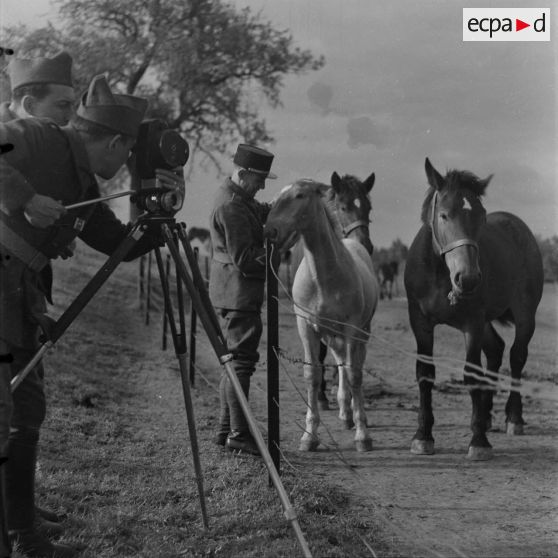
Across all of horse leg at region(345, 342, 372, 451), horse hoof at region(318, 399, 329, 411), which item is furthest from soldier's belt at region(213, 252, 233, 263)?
horse hoof at region(318, 399, 329, 411)

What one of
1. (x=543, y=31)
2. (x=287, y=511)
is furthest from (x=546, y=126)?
(x=287, y=511)

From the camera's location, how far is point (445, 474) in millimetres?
5012

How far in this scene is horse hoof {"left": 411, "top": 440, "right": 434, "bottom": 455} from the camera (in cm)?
551

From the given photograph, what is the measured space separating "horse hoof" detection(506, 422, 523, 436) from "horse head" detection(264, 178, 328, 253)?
7.88 feet

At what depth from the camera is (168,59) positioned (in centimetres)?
1564

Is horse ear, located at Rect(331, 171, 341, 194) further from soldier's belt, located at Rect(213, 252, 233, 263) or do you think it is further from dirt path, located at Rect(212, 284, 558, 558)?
dirt path, located at Rect(212, 284, 558, 558)

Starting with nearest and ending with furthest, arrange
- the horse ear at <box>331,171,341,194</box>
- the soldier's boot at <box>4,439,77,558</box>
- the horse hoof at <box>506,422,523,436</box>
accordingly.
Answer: the soldier's boot at <box>4,439,77,558</box> → the horse hoof at <box>506,422,523,436</box> → the horse ear at <box>331,171,341,194</box>

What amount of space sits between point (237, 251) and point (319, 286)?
0.92 metres

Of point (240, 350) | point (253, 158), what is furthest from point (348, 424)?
point (253, 158)

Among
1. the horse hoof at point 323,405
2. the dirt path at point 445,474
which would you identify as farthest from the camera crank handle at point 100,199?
the horse hoof at point 323,405

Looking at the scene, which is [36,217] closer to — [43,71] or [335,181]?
[43,71]

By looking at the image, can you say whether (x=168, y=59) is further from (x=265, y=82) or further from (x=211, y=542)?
(x=211, y=542)

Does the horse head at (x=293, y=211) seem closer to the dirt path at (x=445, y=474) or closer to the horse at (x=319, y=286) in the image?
the horse at (x=319, y=286)

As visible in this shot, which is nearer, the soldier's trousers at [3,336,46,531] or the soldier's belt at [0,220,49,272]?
the soldier's belt at [0,220,49,272]
